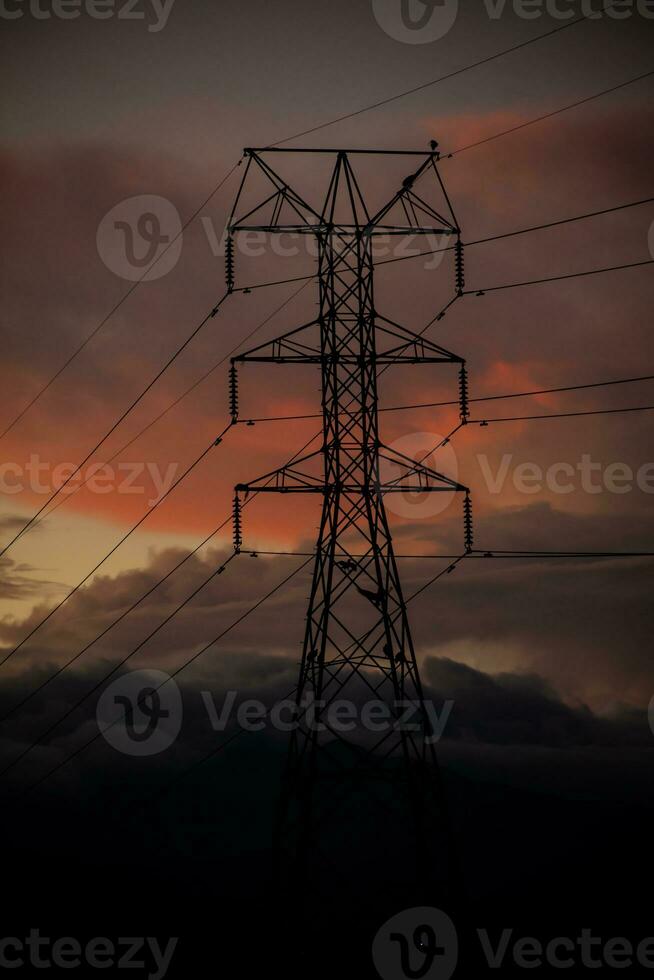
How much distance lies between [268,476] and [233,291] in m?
6.98

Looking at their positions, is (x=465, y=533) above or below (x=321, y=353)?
below

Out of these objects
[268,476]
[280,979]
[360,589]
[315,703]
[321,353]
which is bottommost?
[280,979]

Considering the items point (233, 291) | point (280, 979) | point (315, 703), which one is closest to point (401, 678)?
point (315, 703)

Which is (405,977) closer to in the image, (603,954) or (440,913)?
(440,913)

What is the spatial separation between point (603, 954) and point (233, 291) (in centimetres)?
14425

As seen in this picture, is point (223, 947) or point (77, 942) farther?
point (223, 947)

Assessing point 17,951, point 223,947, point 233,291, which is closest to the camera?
point 233,291

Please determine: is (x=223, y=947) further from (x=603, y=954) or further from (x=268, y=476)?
(x=268, y=476)

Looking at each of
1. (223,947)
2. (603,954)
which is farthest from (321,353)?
(603,954)

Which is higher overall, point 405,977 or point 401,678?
point 401,678

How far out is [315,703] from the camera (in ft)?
143

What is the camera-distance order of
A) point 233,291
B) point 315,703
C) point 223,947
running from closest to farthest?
point 315,703 < point 233,291 < point 223,947

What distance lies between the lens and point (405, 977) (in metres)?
51.9

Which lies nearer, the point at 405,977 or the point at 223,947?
the point at 405,977
